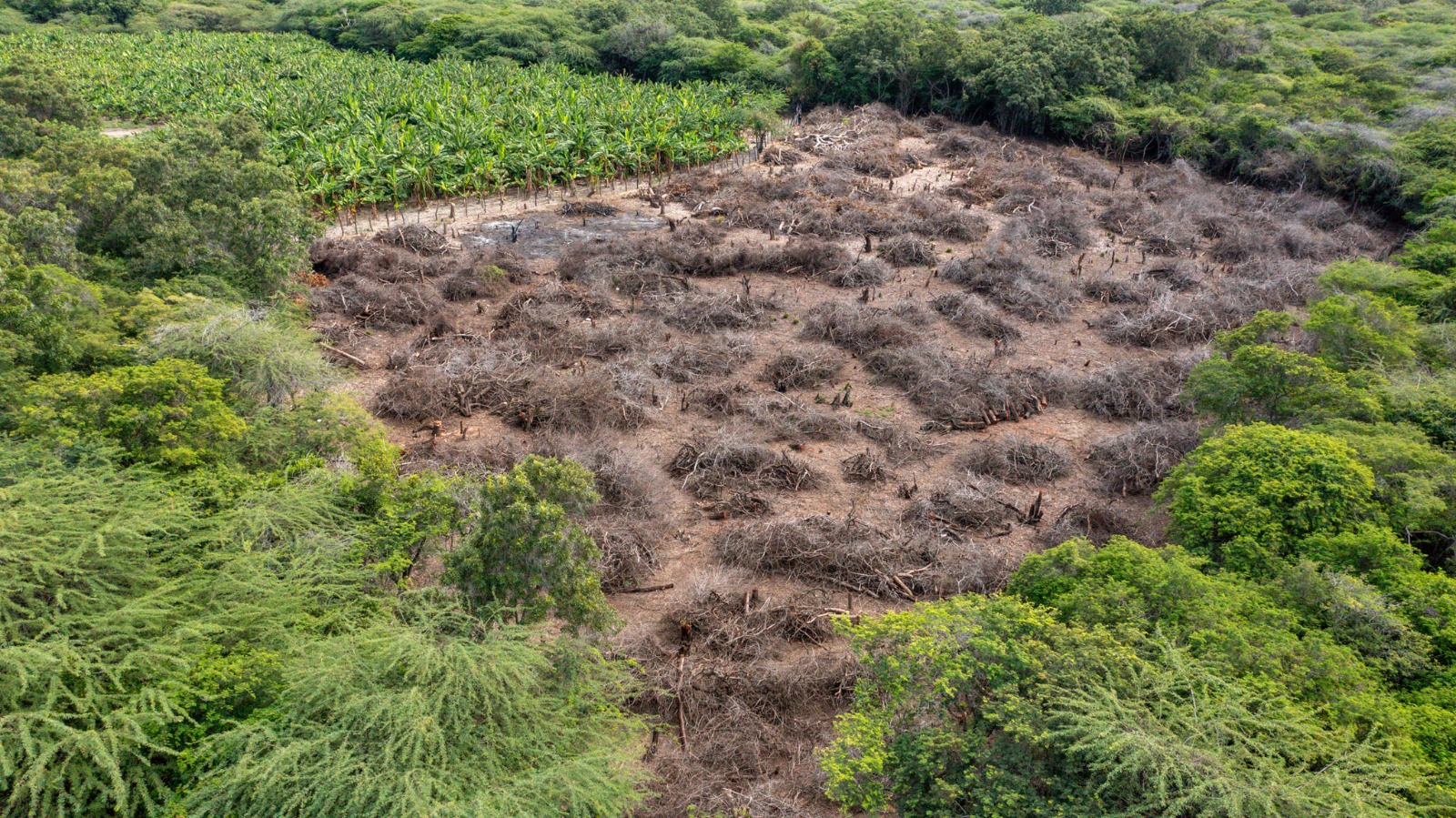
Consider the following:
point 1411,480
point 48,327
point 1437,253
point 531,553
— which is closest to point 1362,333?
point 1411,480

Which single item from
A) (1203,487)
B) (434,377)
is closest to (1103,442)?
(1203,487)

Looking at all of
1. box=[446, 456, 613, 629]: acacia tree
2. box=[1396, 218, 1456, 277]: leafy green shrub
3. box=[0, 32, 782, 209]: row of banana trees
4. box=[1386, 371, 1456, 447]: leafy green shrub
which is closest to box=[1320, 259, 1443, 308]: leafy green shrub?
box=[1396, 218, 1456, 277]: leafy green shrub

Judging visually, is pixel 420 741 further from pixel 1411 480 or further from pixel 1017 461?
pixel 1411 480

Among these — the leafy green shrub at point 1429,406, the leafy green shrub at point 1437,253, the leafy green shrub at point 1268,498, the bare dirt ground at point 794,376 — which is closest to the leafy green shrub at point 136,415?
the bare dirt ground at point 794,376

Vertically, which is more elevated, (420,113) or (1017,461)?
(420,113)

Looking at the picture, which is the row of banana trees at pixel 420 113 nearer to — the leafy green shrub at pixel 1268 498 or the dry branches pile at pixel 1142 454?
the dry branches pile at pixel 1142 454

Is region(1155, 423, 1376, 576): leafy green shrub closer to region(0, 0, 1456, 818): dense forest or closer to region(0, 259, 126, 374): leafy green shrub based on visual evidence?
region(0, 0, 1456, 818): dense forest
